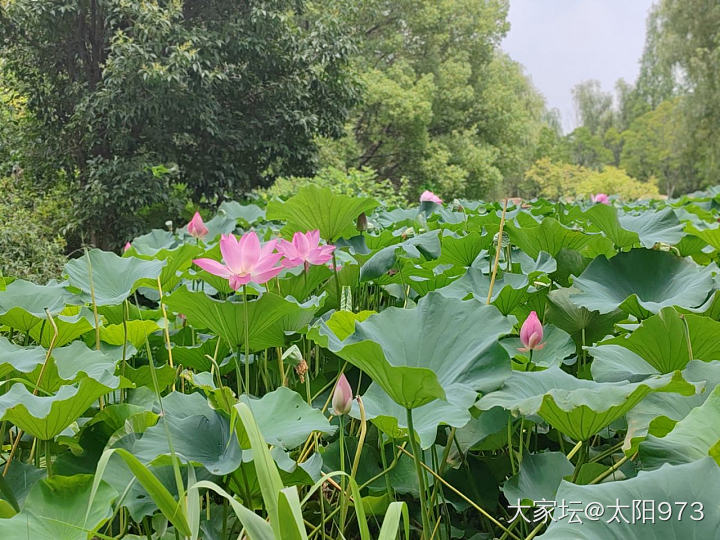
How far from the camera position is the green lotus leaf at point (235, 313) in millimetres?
597

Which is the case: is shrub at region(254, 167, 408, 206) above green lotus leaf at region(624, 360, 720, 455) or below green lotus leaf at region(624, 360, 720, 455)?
above

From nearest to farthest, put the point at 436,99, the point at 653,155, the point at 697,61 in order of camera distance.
Answer: the point at 697,61, the point at 436,99, the point at 653,155

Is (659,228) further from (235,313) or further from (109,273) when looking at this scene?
(109,273)

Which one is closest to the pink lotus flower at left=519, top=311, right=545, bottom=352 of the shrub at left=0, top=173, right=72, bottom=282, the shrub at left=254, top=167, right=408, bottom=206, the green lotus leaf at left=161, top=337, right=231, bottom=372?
the green lotus leaf at left=161, top=337, right=231, bottom=372

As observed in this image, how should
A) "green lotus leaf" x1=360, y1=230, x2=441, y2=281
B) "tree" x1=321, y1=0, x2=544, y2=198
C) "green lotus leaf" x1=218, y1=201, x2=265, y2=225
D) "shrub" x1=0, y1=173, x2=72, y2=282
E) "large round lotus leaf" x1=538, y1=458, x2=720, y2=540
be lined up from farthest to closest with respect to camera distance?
"tree" x1=321, y1=0, x2=544, y2=198, "shrub" x1=0, y1=173, x2=72, y2=282, "green lotus leaf" x1=218, y1=201, x2=265, y2=225, "green lotus leaf" x1=360, y1=230, x2=441, y2=281, "large round lotus leaf" x1=538, y1=458, x2=720, y2=540

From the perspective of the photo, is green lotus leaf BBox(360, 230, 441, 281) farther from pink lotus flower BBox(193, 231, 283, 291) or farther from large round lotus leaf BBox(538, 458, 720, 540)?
large round lotus leaf BBox(538, 458, 720, 540)

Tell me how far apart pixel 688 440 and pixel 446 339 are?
21 centimetres

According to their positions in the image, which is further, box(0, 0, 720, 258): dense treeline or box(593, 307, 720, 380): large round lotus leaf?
box(0, 0, 720, 258): dense treeline

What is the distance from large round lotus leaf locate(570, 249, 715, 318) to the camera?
67 cm

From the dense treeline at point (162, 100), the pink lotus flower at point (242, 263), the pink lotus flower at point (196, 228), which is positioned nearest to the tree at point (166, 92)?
the dense treeline at point (162, 100)

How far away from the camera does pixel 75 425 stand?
591mm

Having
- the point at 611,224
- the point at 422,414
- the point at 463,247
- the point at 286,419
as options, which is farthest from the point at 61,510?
the point at 611,224

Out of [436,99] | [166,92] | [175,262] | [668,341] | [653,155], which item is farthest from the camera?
[653,155]

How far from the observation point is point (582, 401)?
15.7 inches
